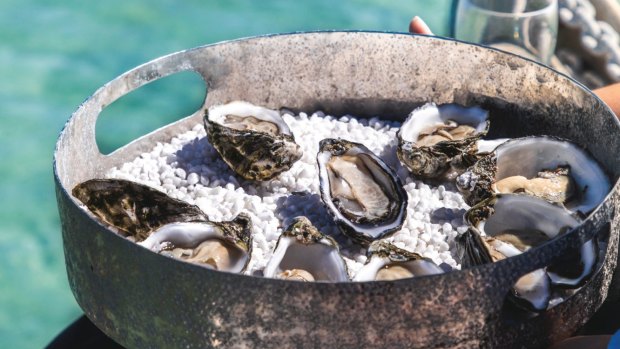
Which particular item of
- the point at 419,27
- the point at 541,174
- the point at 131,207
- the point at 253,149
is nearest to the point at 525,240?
the point at 541,174

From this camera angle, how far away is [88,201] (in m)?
1.63

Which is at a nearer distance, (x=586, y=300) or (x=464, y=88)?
(x=586, y=300)

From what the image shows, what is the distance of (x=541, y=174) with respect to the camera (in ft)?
5.77

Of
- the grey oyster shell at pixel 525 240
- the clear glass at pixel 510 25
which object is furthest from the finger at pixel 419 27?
the grey oyster shell at pixel 525 240

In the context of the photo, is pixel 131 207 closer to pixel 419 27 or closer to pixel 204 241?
pixel 204 241

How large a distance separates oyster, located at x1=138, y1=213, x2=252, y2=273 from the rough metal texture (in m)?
0.18

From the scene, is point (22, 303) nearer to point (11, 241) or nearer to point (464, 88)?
point (11, 241)

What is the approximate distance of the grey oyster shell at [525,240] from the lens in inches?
55.0

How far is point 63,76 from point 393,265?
2.81m

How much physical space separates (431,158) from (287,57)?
484 millimetres

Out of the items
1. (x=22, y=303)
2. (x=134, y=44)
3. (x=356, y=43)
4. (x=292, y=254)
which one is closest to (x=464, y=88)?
(x=356, y=43)

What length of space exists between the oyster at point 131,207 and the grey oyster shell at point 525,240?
1.71ft

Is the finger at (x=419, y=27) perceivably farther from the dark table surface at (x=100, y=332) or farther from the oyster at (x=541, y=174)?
the dark table surface at (x=100, y=332)

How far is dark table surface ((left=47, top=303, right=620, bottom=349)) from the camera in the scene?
174cm
